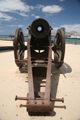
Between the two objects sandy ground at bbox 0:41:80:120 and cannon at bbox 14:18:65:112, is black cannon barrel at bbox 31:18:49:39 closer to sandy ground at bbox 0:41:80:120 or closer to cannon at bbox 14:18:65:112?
cannon at bbox 14:18:65:112

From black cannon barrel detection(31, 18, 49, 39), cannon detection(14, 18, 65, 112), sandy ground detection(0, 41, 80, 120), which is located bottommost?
sandy ground detection(0, 41, 80, 120)

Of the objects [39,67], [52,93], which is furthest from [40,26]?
[52,93]

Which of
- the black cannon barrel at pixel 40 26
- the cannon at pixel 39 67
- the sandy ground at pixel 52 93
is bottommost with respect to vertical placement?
the sandy ground at pixel 52 93

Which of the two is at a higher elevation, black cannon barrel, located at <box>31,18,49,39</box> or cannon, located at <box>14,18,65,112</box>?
black cannon barrel, located at <box>31,18,49,39</box>

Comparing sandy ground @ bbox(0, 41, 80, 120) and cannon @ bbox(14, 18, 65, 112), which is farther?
sandy ground @ bbox(0, 41, 80, 120)

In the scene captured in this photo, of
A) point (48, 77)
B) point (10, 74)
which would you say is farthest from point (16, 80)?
point (48, 77)

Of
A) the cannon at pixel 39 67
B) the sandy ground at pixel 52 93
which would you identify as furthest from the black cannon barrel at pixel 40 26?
the sandy ground at pixel 52 93

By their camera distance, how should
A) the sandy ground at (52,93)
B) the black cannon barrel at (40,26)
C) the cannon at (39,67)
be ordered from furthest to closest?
the black cannon barrel at (40,26), the sandy ground at (52,93), the cannon at (39,67)

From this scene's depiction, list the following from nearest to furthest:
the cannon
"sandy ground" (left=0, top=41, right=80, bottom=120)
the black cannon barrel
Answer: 1. the cannon
2. "sandy ground" (left=0, top=41, right=80, bottom=120)
3. the black cannon barrel

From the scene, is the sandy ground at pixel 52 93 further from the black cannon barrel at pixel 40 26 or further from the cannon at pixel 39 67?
the black cannon barrel at pixel 40 26

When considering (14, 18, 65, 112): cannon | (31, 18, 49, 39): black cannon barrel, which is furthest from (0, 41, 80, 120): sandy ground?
(31, 18, 49, 39): black cannon barrel

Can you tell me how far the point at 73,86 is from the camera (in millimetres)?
3270

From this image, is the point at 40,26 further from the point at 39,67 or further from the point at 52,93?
the point at 52,93

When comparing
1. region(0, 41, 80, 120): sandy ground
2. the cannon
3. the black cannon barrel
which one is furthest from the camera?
the black cannon barrel
